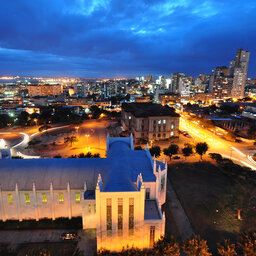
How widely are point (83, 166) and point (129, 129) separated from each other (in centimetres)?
5945

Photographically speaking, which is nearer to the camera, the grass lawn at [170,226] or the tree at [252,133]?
the grass lawn at [170,226]

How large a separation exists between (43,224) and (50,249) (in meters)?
5.97

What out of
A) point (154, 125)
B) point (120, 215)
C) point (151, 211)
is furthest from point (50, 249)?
point (154, 125)

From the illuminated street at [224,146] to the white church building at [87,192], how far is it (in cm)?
3937

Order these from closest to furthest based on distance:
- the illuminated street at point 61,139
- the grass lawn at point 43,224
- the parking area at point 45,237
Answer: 1. the parking area at point 45,237
2. the grass lawn at point 43,224
3. the illuminated street at point 61,139

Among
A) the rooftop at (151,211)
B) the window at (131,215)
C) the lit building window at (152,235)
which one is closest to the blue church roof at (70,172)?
the rooftop at (151,211)

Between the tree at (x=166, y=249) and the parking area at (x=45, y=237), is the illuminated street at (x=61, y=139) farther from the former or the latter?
the tree at (x=166, y=249)

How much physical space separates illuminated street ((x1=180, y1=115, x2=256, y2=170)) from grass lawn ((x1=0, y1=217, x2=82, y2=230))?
2058 inches

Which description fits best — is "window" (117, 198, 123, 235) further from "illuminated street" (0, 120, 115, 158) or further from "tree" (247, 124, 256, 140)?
"tree" (247, 124, 256, 140)

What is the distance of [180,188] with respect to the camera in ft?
147

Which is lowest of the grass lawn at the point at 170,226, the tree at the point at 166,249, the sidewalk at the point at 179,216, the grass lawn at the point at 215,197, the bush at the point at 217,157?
the grass lawn at the point at 170,226

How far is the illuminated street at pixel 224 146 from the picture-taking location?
63.0m

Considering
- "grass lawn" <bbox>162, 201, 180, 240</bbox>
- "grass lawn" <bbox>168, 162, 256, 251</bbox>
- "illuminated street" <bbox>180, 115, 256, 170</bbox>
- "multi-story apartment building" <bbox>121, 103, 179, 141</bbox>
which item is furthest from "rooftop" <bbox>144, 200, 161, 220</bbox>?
"multi-story apartment building" <bbox>121, 103, 179, 141</bbox>

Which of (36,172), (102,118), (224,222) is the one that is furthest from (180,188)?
(102,118)
